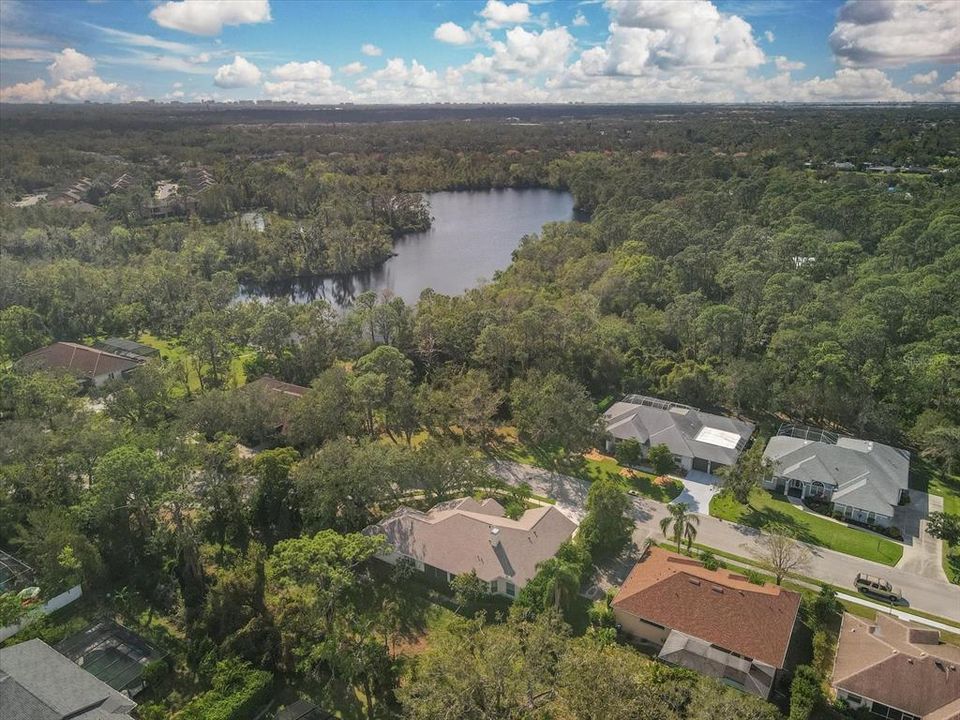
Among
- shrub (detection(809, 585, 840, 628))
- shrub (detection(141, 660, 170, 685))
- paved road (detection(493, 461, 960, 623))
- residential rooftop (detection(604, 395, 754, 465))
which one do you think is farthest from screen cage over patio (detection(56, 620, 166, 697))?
residential rooftop (detection(604, 395, 754, 465))

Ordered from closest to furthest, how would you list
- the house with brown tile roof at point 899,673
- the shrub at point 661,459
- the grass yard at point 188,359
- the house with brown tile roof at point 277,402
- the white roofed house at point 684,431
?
the house with brown tile roof at point 899,673 < the shrub at point 661,459 < the white roofed house at point 684,431 < the house with brown tile roof at point 277,402 < the grass yard at point 188,359

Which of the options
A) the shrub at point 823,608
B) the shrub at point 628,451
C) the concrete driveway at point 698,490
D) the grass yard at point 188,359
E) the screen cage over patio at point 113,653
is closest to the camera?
the screen cage over patio at point 113,653

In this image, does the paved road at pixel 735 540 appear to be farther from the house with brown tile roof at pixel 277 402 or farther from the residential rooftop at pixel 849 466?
the house with brown tile roof at pixel 277 402

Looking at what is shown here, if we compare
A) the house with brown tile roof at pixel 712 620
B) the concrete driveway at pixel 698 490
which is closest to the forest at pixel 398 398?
the house with brown tile roof at pixel 712 620

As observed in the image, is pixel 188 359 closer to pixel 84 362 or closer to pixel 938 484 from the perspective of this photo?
pixel 84 362

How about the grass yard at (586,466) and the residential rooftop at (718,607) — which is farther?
the grass yard at (586,466)

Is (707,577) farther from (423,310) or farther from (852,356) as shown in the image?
(423,310)
